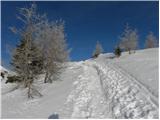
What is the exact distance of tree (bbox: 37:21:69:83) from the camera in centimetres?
3069

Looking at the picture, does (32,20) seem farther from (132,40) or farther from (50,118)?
(132,40)

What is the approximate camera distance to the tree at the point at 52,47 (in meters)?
30.7

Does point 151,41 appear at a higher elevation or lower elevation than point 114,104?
higher

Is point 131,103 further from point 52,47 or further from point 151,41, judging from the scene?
point 151,41

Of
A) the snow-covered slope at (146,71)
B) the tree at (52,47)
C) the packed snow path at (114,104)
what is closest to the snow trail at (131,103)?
the packed snow path at (114,104)

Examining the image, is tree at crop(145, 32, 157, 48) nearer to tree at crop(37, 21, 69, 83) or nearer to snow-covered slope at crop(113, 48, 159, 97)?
snow-covered slope at crop(113, 48, 159, 97)

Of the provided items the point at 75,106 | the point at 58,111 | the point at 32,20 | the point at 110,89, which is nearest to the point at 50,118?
the point at 58,111

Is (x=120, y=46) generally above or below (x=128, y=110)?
above

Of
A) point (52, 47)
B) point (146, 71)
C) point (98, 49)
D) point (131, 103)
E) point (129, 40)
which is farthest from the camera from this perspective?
point (98, 49)

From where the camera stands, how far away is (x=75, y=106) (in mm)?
16234

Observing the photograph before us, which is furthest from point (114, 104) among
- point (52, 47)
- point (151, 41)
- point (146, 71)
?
point (151, 41)

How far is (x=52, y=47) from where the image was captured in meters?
31.6

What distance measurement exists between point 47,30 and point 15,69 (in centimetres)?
663

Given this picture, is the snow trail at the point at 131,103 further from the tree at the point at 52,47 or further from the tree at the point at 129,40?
the tree at the point at 129,40
